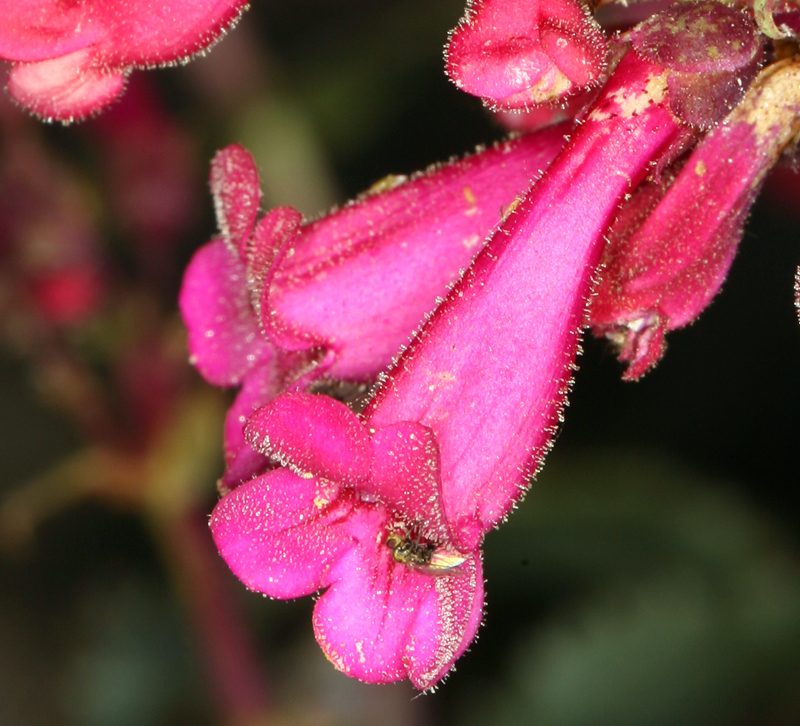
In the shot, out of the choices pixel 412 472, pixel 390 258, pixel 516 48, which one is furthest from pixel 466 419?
pixel 516 48

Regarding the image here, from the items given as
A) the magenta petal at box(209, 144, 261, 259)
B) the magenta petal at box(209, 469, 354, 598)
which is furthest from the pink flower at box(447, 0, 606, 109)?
the magenta petal at box(209, 469, 354, 598)

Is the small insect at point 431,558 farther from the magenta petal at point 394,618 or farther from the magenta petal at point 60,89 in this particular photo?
the magenta petal at point 60,89

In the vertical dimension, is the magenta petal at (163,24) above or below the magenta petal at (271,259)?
above

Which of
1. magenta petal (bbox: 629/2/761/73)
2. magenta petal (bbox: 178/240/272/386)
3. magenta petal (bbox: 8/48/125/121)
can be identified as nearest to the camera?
magenta petal (bbox: 629/2/761/73)

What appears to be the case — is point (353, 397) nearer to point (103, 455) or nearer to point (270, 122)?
point (103, 455)

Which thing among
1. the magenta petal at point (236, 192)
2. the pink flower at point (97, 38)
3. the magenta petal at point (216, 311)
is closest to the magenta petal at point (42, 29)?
the pink flower at point (97, 38)

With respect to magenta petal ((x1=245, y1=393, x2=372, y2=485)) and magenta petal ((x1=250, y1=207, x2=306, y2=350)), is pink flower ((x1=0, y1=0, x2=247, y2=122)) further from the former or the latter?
magenta petal ((x1=245, y1=393, x2=372, y2=485))

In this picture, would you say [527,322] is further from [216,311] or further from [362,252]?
[216,311]
